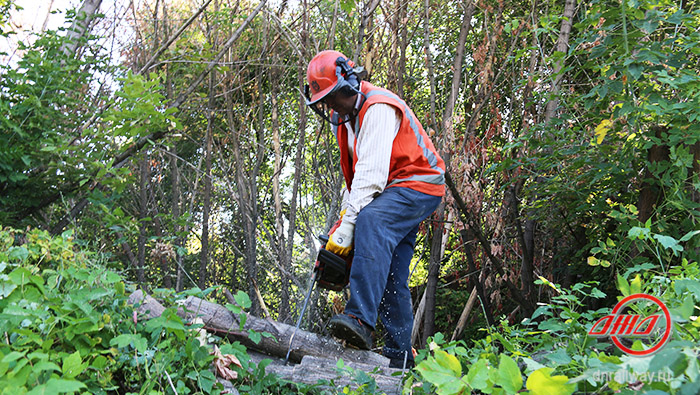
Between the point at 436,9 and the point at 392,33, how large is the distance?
1110 mm

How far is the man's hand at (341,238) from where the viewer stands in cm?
300

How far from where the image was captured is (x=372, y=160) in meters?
3.00

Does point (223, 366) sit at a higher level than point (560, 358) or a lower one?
lower

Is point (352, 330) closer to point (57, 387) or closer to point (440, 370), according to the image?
point (440, 370)

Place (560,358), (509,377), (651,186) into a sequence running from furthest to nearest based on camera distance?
(651,186)
(560,358)
(509,377)

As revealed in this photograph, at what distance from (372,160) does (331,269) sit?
0.65 m

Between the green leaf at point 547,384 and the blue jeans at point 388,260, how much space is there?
1.58 meters

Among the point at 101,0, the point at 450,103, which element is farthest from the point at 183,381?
the point at 101,0

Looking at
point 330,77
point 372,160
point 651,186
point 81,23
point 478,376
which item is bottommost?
point 478,376

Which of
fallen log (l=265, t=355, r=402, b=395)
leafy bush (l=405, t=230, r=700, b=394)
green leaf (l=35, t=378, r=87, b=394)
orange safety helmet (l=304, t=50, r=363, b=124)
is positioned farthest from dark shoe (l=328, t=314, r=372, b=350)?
green leaf (l=35, t=378, r=87, b=394)

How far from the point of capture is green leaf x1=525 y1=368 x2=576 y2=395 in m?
1.30

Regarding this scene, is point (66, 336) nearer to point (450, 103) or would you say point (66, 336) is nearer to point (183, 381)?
point (183, 381)

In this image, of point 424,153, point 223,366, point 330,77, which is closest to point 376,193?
point 424,153

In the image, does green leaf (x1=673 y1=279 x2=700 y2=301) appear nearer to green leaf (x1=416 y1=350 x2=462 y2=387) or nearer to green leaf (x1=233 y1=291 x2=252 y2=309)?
green leaf (x1=416 y1=350 x2=462 y2=387)
